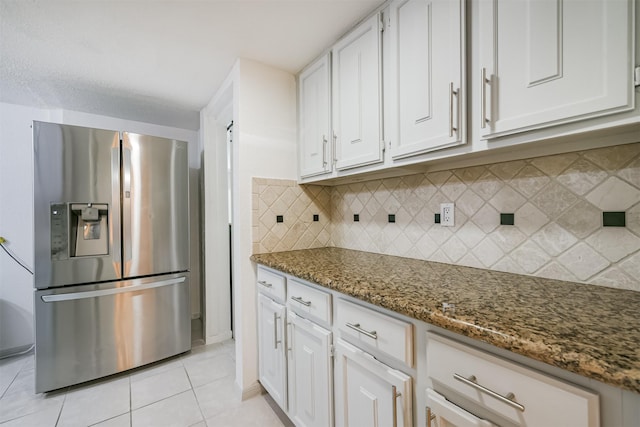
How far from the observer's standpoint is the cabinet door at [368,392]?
33.1 inches

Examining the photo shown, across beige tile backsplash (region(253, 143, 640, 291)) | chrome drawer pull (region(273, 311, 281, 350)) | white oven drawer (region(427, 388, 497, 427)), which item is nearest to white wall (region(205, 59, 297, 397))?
beige tile backsplash (region(253, 143, 640, 291))

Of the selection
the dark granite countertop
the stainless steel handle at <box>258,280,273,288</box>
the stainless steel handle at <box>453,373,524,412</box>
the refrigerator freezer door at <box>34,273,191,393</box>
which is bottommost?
the refrigerator freezer door at <box>34,273,191,393</box>

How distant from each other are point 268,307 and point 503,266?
1.27 m

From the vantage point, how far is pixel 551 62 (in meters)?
0.78

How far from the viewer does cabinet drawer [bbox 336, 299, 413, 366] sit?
822 mm

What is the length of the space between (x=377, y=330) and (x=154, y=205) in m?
1.99

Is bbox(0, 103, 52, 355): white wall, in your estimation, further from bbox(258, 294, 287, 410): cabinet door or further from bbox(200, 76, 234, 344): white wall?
bbox(258, 294, 287, 410): cabinet door

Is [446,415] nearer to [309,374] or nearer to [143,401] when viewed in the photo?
[309,374]

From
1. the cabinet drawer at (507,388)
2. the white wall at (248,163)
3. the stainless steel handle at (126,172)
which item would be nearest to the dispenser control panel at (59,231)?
the stainless steel handle at (126,172)

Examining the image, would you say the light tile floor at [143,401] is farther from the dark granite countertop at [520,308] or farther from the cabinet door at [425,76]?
the cabinet door at [425,76]

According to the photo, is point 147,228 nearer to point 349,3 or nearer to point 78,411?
point 78,411

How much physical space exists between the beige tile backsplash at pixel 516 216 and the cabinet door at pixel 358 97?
1.08 ft

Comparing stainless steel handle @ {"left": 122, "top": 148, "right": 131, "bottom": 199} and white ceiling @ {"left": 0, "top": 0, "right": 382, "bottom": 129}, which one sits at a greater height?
white ceiling @ {"left": 0, "top": 0, "right": 382, "bottom": 129}

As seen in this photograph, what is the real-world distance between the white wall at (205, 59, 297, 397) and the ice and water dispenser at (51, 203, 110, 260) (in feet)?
3.30
